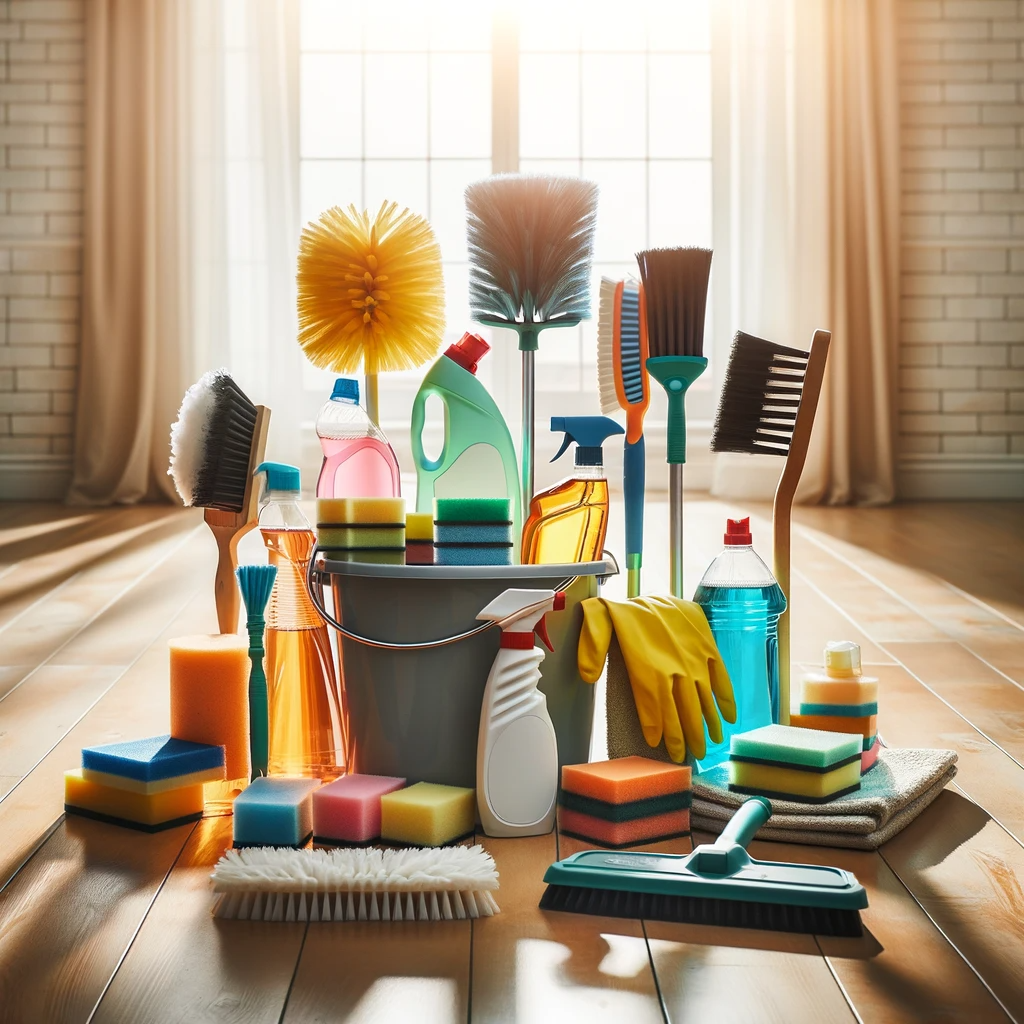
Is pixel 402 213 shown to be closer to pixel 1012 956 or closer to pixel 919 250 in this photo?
pixel 1012 956

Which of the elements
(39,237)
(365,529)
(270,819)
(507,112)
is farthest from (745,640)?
(39,237)

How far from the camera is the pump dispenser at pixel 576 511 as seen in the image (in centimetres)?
123

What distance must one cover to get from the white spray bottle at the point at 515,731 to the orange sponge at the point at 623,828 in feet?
0.09

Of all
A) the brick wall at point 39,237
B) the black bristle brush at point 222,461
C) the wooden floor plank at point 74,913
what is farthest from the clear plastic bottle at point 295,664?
the brick wall at point 39,237

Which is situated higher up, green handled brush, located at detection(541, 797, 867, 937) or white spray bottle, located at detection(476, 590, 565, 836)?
white spray bottle, located at detection(476, 590, 565, 836)

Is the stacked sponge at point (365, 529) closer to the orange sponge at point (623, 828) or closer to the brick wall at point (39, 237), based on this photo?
the orange sponge at point (623, 828)

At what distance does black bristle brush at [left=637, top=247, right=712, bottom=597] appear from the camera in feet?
4.24

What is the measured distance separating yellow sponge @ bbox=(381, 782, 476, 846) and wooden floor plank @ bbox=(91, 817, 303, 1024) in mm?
170

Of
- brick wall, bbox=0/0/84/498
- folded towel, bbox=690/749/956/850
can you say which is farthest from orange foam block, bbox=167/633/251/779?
brick wall, bbox=0/0/84/498

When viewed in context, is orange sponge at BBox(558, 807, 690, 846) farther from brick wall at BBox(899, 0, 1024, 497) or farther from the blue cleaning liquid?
brick wall at BBox(899, 0, 1024, 497)

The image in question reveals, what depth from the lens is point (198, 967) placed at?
0.84 metres

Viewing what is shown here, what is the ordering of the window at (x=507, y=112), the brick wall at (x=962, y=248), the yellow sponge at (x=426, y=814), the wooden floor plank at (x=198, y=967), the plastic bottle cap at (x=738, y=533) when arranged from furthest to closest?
the window at (x=507, y=112), the brick wall at (x=962, y=248), the plastic bottle cap at (x=738, y=533), the yellow sponge at (x=426, y=814), the wooden floor plank at (x=198, y=967)

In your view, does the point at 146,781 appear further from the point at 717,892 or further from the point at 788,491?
the point at 788,491

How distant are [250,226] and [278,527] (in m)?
3.18
